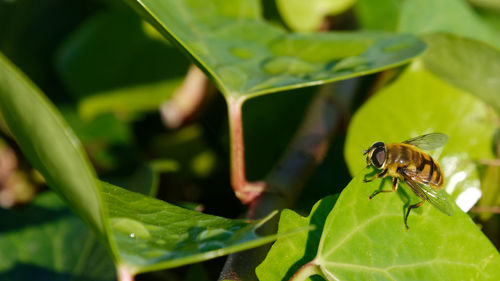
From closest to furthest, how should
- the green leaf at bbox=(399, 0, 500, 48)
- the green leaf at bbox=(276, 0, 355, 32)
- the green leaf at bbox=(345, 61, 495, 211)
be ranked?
the green leaf at bbox=(345, 61, 495, 211) < the green leaf at bbox=(399, 0, 500, 48) < the green leaf at bbox=(276, 0, 355, 32)

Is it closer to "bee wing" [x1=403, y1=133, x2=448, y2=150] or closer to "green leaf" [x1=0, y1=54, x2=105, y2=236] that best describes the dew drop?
"green leaf" [x1=0, y1=54, x2=105, y2=236]

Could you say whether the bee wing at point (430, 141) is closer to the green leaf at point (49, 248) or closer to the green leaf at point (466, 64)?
the green leaf at point (466, 64)

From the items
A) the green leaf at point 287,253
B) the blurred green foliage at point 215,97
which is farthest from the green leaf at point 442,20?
the green leaf at point 287,253

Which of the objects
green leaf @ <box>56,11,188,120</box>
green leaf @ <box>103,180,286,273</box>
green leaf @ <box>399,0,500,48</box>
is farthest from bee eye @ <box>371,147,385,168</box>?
green leaf @ <box>56,11,188,120</box>

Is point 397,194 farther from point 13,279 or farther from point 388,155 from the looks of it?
point 13,279

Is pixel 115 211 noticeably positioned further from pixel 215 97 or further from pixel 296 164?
pixel 215 97

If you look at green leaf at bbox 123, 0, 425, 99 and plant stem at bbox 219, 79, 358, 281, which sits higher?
green leaf at bbox 123, 0, 425, 99

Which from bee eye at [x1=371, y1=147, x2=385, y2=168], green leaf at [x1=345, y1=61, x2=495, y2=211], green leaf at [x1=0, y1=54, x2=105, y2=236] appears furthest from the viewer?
green leaf at [x1=345, y1=61, x2=495, y2=211]

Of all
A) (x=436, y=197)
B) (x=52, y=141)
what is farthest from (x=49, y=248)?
(x=436, y=197)
